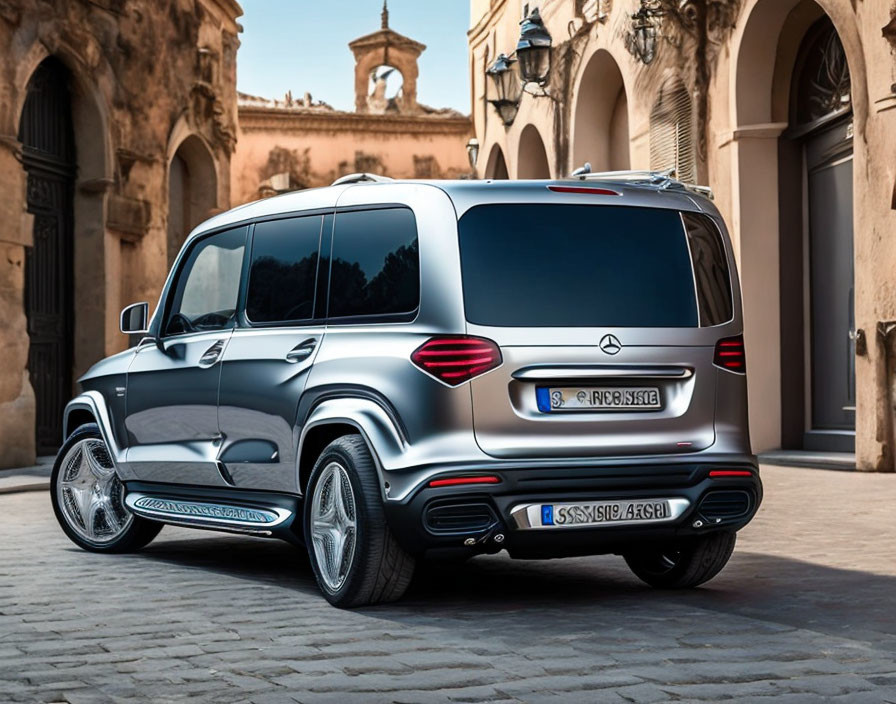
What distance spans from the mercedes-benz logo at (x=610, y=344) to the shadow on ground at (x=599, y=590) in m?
1.07

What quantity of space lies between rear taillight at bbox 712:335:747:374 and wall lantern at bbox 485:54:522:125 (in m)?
17.7

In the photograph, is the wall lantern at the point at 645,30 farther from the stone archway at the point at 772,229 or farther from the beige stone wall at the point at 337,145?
the beige stone wall at the point at 337,145

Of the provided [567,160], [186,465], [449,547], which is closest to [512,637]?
[449,547]

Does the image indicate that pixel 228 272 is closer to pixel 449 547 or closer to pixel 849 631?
pixel 449 547

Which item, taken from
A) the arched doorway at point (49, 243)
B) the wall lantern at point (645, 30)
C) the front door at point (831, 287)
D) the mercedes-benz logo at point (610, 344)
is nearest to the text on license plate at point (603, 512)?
the mercedes-benz logo at point (610, 344)

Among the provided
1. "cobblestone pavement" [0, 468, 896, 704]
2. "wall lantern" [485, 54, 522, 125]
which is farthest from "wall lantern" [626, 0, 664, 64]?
"cobblestone pavement" [0, 468, 896, 704]

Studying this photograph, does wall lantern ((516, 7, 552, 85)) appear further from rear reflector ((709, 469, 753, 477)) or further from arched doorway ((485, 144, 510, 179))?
rear reflector ((709, 469, 753, 477))

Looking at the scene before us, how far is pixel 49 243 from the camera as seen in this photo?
60.1 feet

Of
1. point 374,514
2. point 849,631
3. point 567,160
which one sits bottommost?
point 849,631

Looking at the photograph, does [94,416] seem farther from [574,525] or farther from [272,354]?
[574,525]

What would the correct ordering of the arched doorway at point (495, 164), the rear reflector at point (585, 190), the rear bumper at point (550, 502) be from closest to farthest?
the rear bumper at point (550, 502) < the rear reflector at point (585, 190) < the arched doorway at point (495, 164)

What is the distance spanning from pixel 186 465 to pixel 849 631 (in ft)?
11.5

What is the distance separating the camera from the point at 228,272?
25.1ft

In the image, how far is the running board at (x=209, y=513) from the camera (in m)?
7.05
